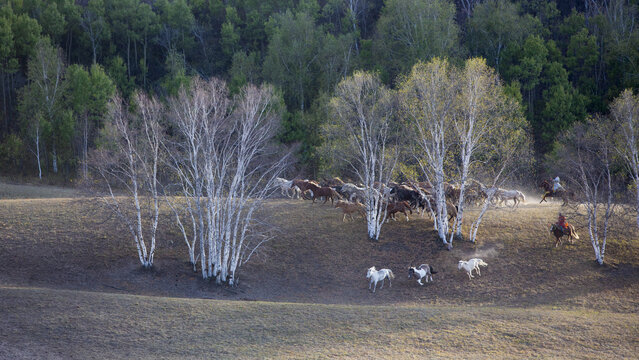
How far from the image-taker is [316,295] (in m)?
24.7

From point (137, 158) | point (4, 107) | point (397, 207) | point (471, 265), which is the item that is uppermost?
point (4, 107)

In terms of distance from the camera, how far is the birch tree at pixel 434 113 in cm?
2916

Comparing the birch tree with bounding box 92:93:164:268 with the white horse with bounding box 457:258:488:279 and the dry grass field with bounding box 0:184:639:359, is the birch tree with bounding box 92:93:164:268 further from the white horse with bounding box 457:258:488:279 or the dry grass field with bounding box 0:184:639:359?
the white horse with bounding box 457:258:488:279

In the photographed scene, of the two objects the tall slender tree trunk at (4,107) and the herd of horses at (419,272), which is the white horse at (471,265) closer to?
the herd of horses at (419,272)

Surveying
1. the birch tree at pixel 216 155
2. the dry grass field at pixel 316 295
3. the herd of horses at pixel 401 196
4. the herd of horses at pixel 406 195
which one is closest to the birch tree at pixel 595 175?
the dry grass field at pixel 316 295

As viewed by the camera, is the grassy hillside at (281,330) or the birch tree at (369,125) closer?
the grassy hillside at (281,330)

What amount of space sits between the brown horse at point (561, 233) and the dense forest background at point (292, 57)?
2652cm

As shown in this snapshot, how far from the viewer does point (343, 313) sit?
2025cm

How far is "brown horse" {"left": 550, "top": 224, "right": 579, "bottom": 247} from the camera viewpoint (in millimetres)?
28250

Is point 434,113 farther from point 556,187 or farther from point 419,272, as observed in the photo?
point 556,187

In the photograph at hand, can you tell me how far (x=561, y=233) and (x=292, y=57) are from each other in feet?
139

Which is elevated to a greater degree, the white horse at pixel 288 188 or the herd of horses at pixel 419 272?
the white horse at pixel 288 188

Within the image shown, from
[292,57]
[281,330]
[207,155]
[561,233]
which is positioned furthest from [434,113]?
[292,57]

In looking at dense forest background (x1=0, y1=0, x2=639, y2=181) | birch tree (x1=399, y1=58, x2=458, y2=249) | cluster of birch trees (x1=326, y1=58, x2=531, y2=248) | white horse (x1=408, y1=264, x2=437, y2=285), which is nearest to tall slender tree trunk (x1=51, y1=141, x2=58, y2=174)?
dense forest background (x1=0, y1=0, x2=639, y2=181)
